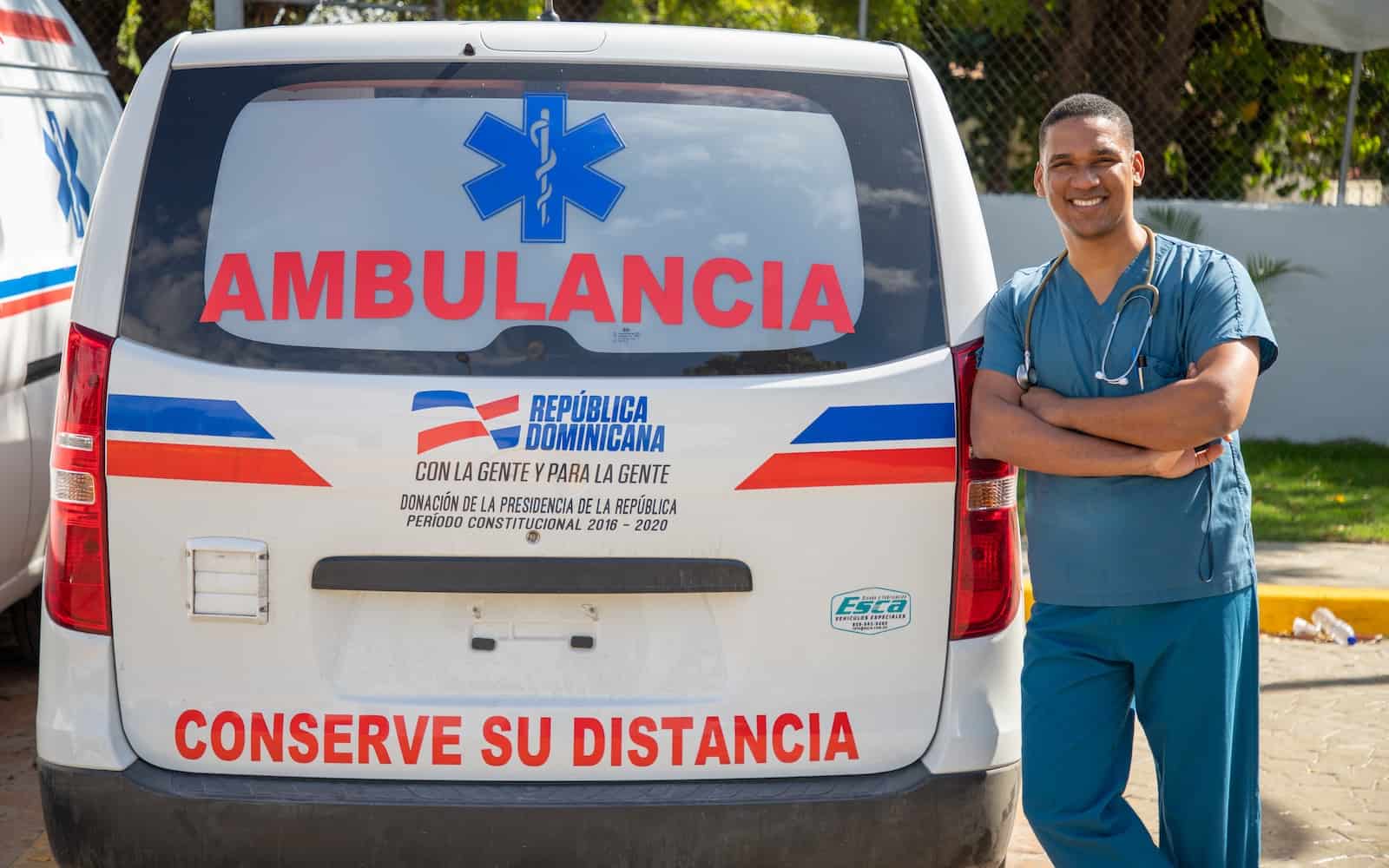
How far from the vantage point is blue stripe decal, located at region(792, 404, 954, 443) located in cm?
279

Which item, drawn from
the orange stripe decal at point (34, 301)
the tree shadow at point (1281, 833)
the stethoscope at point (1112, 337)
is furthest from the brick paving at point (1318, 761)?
the orange stripe decal at point (34, 301)

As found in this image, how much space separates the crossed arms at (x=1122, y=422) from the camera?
2.72 m

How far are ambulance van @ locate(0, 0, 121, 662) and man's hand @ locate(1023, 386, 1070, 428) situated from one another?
10.3 ft

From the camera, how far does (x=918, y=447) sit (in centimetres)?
285

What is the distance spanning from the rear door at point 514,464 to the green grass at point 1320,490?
5.45 m

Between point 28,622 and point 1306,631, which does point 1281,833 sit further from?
point 28,622

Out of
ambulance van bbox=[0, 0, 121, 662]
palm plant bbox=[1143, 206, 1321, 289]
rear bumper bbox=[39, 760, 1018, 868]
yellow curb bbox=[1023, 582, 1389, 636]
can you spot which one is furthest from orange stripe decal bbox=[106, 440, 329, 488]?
palm plant bbox=[1143, 206, 1321, 289]

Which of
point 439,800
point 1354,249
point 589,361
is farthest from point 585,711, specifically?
point 1354,249

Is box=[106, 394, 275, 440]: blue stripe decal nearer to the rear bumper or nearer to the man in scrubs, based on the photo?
the rear bumper

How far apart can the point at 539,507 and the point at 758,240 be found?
63 centimetres

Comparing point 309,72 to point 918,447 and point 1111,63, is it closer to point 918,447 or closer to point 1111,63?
point 918,447

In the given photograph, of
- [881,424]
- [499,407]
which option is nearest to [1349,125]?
[881,424]

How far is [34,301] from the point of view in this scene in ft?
16.0

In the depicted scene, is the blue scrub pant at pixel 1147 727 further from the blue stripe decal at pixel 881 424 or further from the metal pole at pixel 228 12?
the metal pole at pixel 228 12
